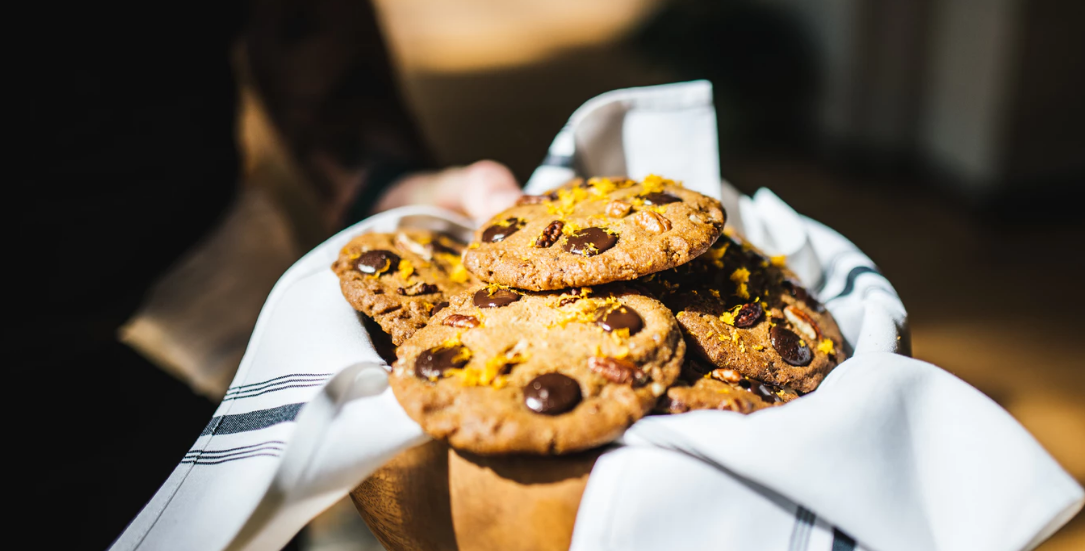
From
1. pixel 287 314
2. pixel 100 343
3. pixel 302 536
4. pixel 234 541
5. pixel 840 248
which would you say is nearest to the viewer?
pixel 234 541

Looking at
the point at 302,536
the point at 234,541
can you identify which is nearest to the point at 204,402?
the point at 302,536

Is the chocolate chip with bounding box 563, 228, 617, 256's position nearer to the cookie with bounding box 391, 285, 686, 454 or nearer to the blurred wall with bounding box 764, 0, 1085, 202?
the cookie with bounding box 391, 285, 686, 454

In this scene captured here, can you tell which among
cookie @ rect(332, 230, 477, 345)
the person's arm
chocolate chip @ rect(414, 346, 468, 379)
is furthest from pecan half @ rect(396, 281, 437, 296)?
the person's arm

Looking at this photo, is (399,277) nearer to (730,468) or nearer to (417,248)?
(417,248)

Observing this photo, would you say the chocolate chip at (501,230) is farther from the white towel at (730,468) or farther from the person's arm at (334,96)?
the person's arm at (334,96)

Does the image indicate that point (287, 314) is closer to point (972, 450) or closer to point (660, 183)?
point (660, 183)

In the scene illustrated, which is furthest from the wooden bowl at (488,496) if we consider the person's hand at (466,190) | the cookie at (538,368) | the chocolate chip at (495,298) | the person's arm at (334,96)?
the person's arm at (334,96)
